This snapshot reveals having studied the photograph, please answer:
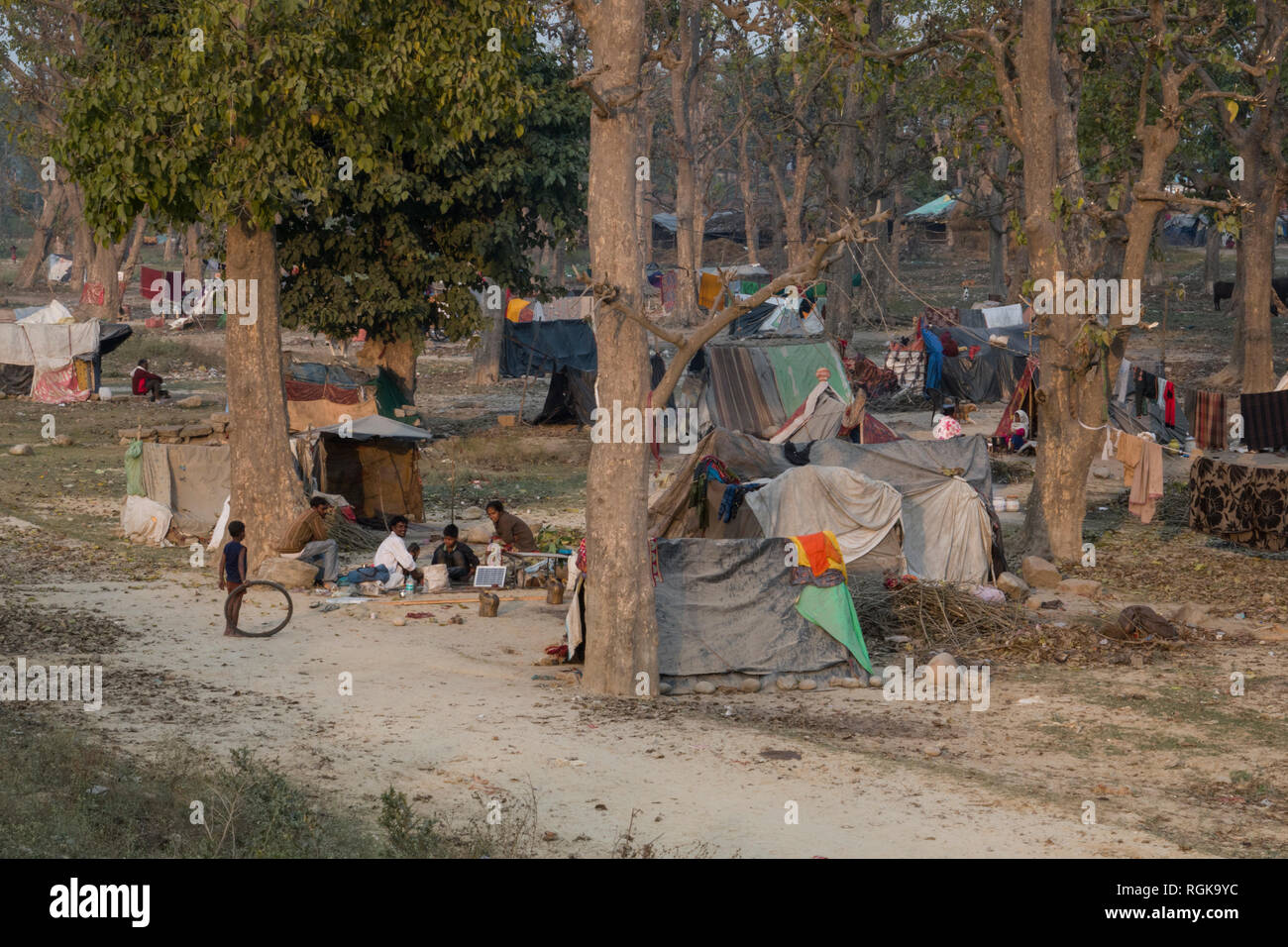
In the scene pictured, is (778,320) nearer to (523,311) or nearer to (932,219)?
(523,311)

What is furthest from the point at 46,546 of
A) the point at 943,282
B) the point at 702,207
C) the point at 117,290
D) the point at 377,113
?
the point at 943,282

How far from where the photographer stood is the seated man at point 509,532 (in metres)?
16.9

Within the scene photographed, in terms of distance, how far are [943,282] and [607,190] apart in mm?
42642

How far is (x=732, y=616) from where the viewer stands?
13172 mm

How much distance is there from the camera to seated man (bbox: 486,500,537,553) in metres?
16.9

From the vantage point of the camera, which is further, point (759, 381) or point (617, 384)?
point (759, 381)

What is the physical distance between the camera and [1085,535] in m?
20.1

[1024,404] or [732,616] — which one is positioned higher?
[1024,404]

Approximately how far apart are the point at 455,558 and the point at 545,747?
248 inches

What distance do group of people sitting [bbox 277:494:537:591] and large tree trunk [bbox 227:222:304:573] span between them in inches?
15.9

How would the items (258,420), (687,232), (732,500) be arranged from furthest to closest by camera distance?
(687,232) < (258,420) < (732,500)

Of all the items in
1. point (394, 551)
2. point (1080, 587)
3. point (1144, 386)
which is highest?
point (1144, 386)

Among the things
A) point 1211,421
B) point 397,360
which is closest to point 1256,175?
point 1211,421

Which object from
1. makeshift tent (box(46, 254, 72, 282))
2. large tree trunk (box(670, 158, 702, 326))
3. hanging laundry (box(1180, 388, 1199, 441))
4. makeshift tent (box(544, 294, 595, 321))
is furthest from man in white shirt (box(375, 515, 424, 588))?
makeshift tent (box(46, 254, 72, 282))
